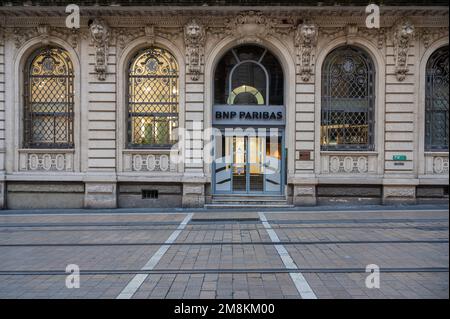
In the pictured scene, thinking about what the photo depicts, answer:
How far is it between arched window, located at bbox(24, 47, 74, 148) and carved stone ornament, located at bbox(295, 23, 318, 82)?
9.46 m

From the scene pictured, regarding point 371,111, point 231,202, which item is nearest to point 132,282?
point 231,202

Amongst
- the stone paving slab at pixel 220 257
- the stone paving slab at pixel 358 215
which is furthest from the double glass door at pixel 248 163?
the stone paving slab at pixel 220 257

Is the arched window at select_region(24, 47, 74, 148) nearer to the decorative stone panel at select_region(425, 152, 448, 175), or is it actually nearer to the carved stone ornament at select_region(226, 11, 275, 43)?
the carved stone ornament at select_region(226, 11, 275, 43)

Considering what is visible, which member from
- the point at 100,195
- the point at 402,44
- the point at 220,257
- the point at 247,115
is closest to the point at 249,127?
the point at 247,115

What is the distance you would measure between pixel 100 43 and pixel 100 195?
6.11 metres

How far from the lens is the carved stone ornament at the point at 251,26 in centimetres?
1561

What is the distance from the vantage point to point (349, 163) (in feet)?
52.4

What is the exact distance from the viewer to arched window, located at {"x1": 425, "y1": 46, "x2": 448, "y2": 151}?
52.5 ft

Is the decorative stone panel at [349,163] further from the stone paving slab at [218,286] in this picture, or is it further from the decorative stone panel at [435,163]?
the stone paving slab at [218,286]

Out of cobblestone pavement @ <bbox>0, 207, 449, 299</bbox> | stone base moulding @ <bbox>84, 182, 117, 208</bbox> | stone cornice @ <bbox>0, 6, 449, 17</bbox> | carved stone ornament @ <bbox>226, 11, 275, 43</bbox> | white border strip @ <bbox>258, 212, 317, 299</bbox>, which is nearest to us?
white border strip @ <bbox>258, 212, 317, 299</bbox>

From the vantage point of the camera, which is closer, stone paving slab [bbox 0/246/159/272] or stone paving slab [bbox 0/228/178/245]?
stone paving slab [bbox 0/246/159/272]

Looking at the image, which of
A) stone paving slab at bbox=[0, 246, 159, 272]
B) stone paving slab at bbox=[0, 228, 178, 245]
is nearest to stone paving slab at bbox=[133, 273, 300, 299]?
stone paving slab at bbox=[0, 246, 159, 272]

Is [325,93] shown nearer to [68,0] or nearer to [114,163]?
[114,163]

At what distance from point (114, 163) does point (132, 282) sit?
33.1ft
